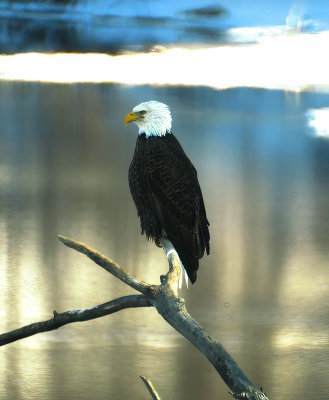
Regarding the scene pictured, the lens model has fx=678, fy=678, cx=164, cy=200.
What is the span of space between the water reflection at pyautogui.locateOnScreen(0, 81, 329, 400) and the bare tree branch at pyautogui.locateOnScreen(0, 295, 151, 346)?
1900 mm

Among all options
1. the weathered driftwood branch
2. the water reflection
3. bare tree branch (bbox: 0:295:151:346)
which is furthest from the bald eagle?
the water reflection

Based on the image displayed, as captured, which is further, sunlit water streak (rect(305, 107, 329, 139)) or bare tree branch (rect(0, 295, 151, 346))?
sunlit water streak (rect(305, 107, 329, 139))

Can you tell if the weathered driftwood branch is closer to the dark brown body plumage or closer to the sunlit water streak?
the dark brown body plumage

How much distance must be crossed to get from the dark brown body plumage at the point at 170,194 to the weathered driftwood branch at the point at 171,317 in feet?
0.37

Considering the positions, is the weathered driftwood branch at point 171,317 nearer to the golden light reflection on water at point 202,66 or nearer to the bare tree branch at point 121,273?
the bare tree branch at point 121,273

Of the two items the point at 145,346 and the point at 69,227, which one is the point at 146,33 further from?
the point at 145,346

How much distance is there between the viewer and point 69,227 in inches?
214

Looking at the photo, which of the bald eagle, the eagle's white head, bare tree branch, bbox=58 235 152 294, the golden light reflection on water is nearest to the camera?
bare tree branch, bbox=58 235 152 294

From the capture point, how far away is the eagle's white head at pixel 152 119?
241 centimetres

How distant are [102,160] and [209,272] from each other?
4.51 ft

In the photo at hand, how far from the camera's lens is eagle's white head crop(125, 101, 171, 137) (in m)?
2.41

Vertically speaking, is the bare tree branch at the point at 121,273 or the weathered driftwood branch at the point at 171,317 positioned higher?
the bare tree branch at the point at 121,273

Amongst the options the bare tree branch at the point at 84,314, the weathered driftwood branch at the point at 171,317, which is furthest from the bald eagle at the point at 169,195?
the bare tree branch at the point at 84,314

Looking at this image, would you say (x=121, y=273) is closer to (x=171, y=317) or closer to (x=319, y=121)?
(x=171, y=317)
